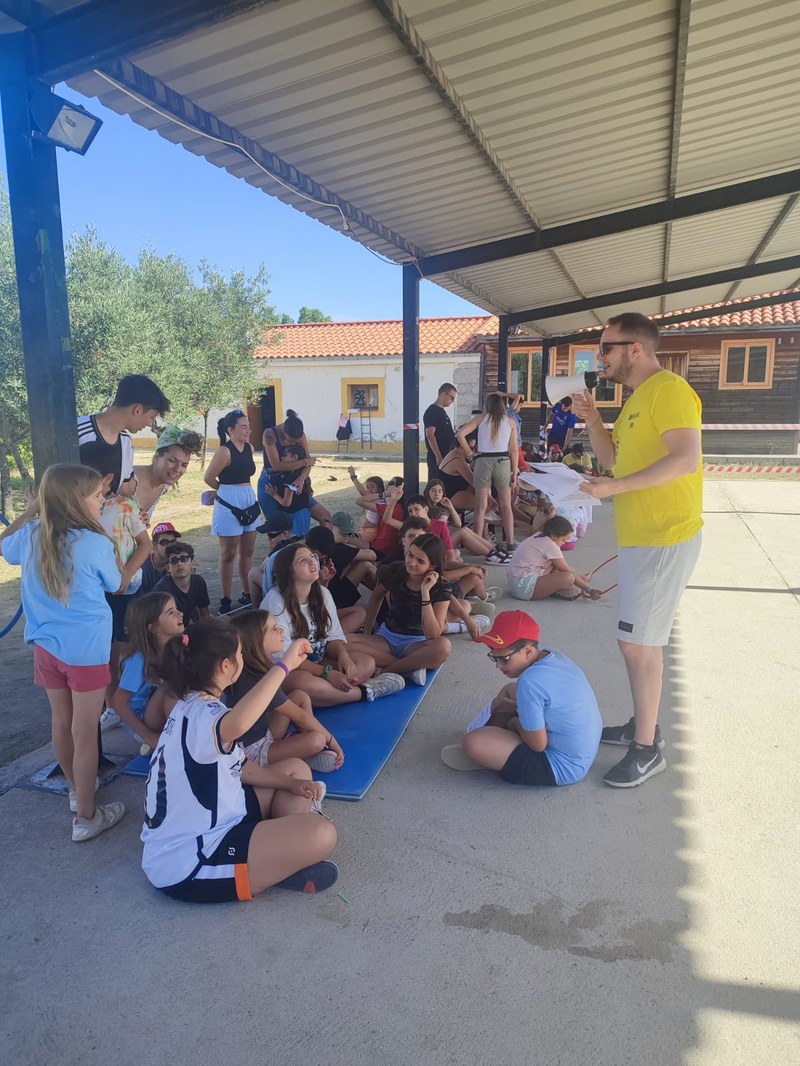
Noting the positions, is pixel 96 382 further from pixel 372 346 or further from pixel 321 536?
pixel 372 346

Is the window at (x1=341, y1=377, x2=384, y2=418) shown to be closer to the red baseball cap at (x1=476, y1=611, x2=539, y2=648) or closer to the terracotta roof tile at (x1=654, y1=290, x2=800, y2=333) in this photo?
the terracotta roof tile at (x1=654, y1=290, x2=800, y2=333)

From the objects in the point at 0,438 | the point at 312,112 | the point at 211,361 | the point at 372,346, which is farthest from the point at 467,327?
the point at 312,112

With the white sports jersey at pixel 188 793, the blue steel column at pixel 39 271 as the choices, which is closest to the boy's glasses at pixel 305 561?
the blue steel column at pixel 39 271

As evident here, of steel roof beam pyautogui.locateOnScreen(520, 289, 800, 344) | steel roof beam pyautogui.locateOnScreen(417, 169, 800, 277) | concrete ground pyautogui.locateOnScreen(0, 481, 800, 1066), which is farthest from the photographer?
steel roof beam pyautogui.locateOnScreen(520, 289, 800, 344)

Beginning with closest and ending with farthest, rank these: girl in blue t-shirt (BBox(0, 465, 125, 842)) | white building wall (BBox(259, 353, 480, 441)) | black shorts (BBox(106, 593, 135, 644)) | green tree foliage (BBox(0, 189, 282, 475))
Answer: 1. girl in blue t-shirt (BBox(0, 465, 125, 842))
2. black shorts (BBox(106, 593, 135, 644))
3. green tree foliage (BBox(0, 189, 282, 475))
4. white building wall (BBox(259, 353, 480, 441))

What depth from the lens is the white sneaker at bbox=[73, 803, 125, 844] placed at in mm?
2688

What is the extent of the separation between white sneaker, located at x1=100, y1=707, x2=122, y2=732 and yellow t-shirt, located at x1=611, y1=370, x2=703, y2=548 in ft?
9.18

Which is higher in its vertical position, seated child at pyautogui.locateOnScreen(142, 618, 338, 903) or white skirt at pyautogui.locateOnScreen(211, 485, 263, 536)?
white skirt at pyautogui.locateOnScreen(211, 485, 263, 536)

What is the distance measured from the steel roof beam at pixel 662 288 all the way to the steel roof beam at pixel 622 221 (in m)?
4.59

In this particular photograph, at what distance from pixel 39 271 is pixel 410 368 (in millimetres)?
4988

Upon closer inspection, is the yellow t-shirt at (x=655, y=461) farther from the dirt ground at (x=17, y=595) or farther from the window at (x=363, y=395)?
the window at (x=363, y=395)

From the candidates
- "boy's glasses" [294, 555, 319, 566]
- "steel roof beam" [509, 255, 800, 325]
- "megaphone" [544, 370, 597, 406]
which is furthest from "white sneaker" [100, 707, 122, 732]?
"steel roof beam" [509, 255, 800, 325]

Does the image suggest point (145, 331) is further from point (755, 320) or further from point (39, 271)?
point (755, 320)

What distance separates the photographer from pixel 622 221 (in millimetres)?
7066
